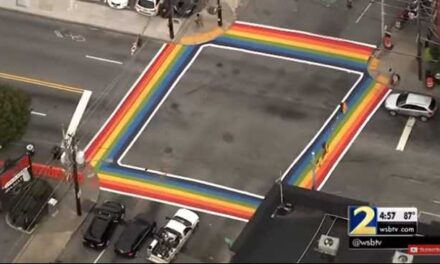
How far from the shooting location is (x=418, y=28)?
6662 centimetres

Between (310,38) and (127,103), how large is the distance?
13486mm

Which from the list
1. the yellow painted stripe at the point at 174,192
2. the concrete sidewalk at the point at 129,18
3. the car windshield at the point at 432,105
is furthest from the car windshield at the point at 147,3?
the car windshield at the point at 432,105

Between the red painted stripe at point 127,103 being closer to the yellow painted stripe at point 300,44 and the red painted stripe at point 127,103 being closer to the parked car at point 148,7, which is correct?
the parked car at point 148,7

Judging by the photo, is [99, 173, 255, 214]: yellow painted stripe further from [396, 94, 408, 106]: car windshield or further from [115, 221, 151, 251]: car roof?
[396, 94, 408, 106]: car windshield

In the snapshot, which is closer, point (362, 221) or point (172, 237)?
point (362, 221)

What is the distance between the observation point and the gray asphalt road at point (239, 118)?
60.6 metres

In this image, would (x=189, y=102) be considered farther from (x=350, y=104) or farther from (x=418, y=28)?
(x=418, y=28)

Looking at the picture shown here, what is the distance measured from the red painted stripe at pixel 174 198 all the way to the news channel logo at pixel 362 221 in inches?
460

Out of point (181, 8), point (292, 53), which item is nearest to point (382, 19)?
point (292, 53)

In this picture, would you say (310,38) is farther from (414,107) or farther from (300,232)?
(300,232)

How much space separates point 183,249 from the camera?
56188mm

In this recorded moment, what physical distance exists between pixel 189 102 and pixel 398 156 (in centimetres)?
1364

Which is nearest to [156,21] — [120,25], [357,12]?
[120,25]

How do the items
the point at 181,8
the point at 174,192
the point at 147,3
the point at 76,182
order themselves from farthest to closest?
1. the point at 181,8
2. the point at 147,3
3. the point at 174,192
4. the point at 76,182
